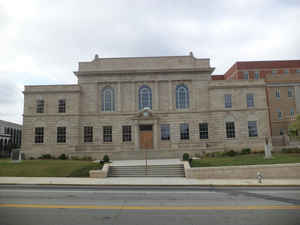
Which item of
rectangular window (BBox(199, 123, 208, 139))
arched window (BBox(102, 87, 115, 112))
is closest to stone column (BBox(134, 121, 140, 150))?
arched window (BBox(102, 87, 115, 112))

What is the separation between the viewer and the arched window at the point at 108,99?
3400cm

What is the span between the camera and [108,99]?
34.2 metres

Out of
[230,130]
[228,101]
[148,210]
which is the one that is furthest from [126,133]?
[148,210]

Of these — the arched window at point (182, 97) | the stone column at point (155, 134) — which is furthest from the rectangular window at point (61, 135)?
the arched window at point (182, 97)

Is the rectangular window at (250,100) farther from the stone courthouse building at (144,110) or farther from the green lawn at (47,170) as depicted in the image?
the green lawn at (47,170)

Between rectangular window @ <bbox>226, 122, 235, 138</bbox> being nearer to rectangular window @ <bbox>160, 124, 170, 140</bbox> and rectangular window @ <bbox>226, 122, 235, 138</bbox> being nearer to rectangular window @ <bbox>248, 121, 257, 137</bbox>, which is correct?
rectangular window @ <bbox>248, 121, 257, 137</bbox>

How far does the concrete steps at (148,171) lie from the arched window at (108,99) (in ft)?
48.8

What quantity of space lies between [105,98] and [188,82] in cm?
1290

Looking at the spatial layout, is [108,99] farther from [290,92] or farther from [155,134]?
[290,92]

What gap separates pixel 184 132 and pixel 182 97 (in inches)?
213

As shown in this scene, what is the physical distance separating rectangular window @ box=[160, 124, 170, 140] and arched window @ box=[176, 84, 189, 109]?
3.57 m

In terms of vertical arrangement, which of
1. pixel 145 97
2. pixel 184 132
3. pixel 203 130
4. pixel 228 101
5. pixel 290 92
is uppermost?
pixel 290 92

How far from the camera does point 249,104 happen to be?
33.2 metres

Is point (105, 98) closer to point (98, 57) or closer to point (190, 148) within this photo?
point (98, 57)
